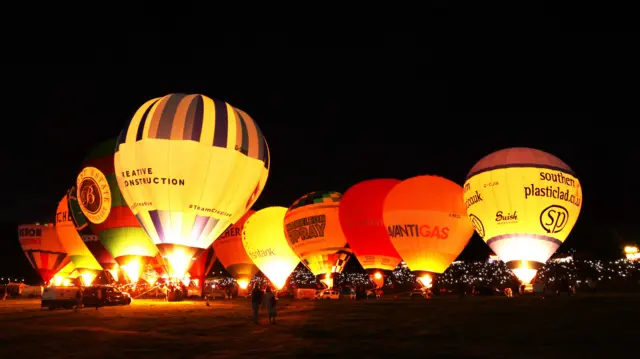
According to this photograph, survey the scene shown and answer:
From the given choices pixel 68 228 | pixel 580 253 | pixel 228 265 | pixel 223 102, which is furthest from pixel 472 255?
pixel 223 102

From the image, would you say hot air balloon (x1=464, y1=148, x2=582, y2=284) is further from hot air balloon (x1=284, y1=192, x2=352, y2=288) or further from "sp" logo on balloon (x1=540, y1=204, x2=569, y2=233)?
hot air balloon (x1=284, y1=192, x2=352, y2=288)

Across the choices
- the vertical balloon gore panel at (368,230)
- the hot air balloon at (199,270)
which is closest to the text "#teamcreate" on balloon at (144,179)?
the vertical balloon gore panel at (368,230)

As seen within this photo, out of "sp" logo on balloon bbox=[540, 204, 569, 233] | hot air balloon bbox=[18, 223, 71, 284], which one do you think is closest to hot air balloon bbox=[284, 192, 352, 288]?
"sp" logo on balloon bbox=[540, 204, 569, 233]

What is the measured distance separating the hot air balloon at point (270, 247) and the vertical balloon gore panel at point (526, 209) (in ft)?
51.6

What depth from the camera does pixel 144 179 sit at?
2783 centimetres

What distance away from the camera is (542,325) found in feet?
50.6

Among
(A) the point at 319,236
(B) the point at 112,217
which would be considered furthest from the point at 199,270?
(B) the point at 112,217

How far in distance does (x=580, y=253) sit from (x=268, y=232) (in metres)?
45.3

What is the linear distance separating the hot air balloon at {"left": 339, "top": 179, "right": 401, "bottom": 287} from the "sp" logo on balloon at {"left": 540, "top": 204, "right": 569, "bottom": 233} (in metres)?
9.20

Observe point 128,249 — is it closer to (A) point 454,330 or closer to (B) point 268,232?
Result: (B) point 268,232

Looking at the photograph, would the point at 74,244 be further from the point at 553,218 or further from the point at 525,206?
the point at 553,218

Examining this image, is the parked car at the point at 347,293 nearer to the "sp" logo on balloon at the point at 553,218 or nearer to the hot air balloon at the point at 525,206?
the hot air balloon at the point at 525,206

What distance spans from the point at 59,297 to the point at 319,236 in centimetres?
1593

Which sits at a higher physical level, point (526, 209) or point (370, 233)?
point (526, 209)
